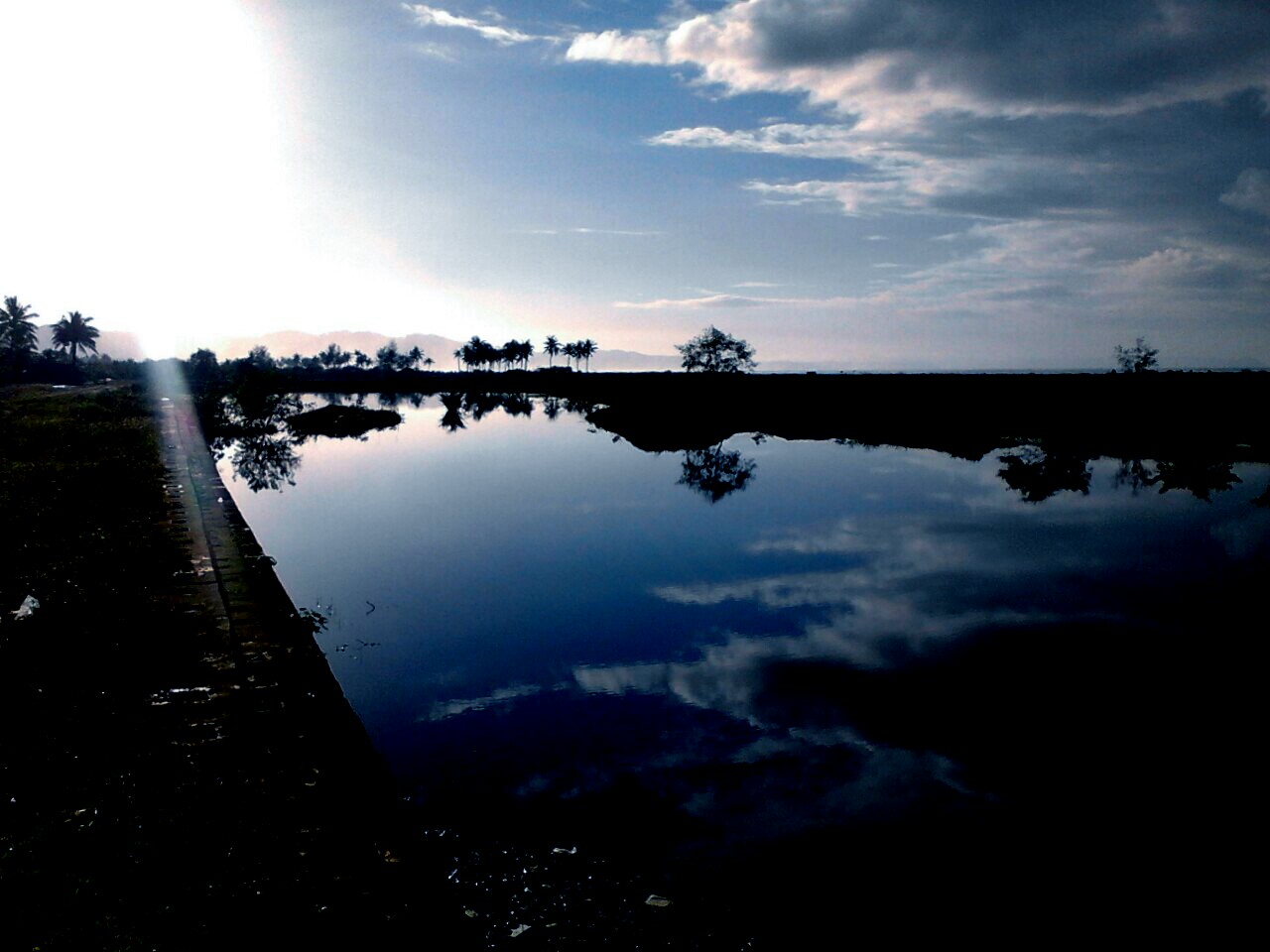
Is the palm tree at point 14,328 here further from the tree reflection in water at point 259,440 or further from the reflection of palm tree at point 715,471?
the reflection of palm tree at point 715,471

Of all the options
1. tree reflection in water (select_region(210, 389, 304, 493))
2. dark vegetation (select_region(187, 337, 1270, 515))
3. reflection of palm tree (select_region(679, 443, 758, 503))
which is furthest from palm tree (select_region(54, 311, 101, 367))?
reflection of palm tree (select_region(679, 443, 758, 503))

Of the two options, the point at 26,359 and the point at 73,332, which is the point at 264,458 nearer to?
the point at 26,359

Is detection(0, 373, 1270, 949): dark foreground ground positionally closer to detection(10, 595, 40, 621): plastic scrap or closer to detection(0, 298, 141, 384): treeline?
detection(10, 595, 40, 621): plastic scrap

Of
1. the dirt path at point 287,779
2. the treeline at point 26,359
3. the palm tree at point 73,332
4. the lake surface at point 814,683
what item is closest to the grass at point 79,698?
the dirt path at point 287,779

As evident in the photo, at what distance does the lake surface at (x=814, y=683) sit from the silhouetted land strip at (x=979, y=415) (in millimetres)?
26981

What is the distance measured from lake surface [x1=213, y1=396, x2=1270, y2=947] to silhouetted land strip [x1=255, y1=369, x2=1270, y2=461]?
2698 centimetres

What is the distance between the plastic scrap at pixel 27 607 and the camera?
12238mm

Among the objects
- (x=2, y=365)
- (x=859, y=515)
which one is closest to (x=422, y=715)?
(x=859, y=515)

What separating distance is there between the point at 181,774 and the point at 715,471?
3505 centimetres

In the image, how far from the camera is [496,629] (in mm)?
16328

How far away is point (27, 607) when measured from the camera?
12.5 metres

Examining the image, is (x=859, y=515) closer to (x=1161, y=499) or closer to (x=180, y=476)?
(x=1161, y=499)

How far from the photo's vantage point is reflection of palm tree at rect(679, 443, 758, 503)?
35.7 meters

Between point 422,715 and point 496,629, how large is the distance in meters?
4.33
